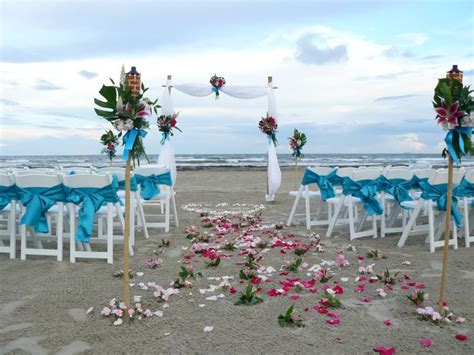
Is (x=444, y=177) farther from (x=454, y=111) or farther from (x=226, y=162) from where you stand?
(x=226, y=162)

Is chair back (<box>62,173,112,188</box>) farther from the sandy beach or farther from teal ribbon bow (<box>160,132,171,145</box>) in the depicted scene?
teal ribbon bow (<box>160,132,171,145</box>)

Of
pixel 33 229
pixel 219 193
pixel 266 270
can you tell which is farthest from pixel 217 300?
pixel 219 193

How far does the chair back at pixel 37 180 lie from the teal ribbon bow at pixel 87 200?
0.59ft

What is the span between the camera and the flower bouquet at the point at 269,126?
11648 mm

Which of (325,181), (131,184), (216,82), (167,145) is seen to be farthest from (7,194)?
(216,82)

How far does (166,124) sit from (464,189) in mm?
6772

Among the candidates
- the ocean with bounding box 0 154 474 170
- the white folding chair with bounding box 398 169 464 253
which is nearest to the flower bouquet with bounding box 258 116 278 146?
the white folding chair with bounding box 398 169 464 253

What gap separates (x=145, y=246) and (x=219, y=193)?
25.8 feet

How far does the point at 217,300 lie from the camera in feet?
14.2

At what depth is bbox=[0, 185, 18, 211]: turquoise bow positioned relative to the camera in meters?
5.90

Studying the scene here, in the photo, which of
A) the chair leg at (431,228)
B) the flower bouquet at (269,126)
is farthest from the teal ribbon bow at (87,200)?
the flower bouquet at (269,126)

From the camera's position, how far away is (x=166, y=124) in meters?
11.2

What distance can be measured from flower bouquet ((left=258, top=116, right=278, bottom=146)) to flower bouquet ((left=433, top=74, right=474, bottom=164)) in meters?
7.91

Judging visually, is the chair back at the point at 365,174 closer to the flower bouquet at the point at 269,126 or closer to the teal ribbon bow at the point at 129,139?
the teal ribbon bow at the point at 129,139
